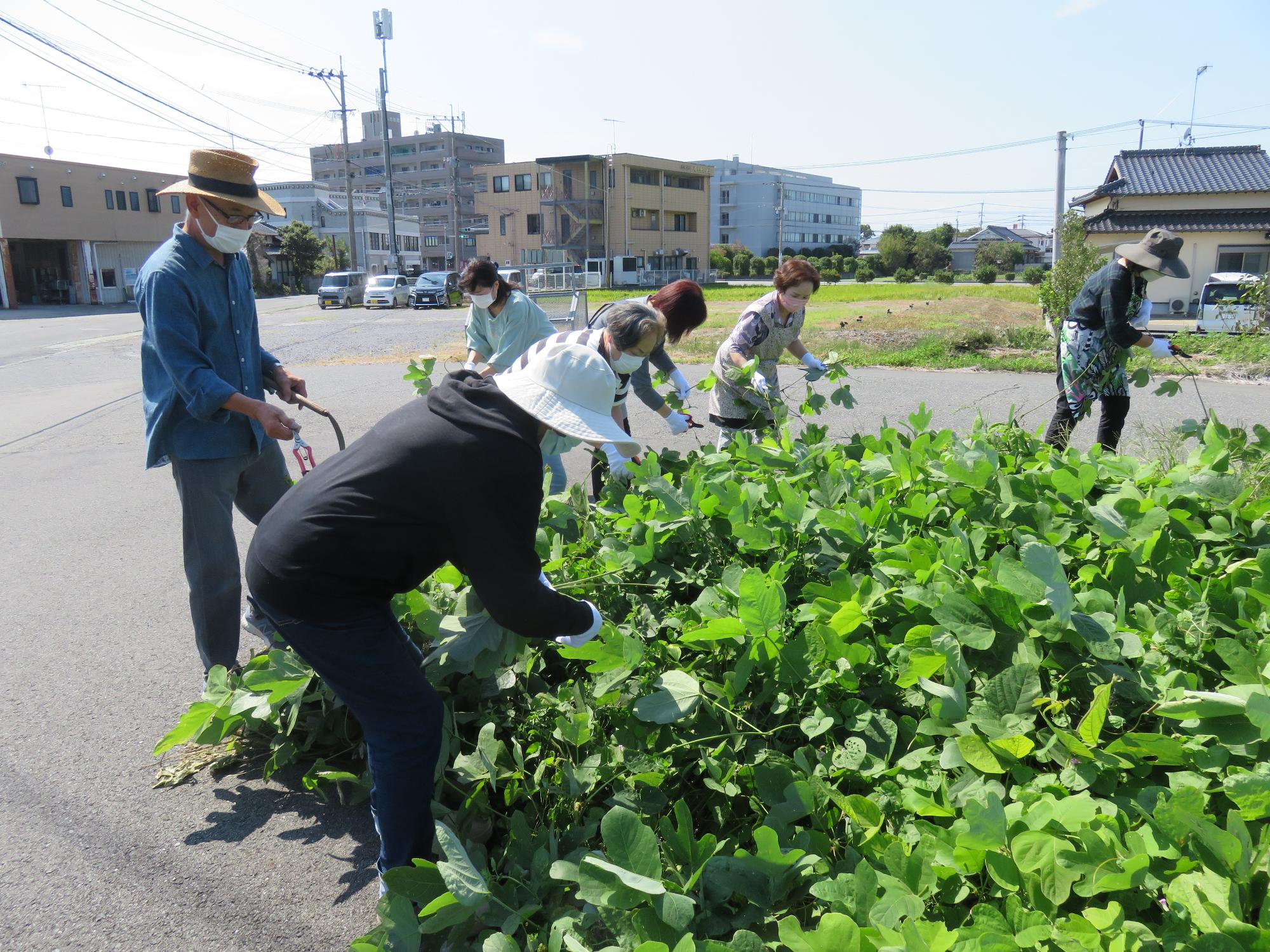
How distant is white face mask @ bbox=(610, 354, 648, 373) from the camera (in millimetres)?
2725

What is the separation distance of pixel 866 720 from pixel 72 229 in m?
55.2

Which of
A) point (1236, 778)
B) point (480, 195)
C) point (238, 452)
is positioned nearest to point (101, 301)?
point (480, 195)

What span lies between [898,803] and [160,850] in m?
2.10

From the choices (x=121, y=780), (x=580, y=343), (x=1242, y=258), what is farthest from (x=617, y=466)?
(x=1242, y=258)

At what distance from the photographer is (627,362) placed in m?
2.87

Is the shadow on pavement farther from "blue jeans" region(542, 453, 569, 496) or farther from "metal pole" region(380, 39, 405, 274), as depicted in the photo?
"metal pole" region(380, 39, 405, 274)

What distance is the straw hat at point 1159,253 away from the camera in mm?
5094

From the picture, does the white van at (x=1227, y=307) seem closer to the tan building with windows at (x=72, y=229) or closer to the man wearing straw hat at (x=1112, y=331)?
the man wearing straw hat at (x=1112, y=331)

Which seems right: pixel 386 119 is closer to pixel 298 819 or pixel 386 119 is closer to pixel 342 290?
pixel 342 290

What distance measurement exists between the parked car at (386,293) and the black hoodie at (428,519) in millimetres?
36723

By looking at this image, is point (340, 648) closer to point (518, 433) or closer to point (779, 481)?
point (518, 433)

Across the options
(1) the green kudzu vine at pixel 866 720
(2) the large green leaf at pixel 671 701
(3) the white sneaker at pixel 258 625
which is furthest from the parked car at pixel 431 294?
(2) the large green leaf at pixel 671 701

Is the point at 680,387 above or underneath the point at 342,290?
underneath

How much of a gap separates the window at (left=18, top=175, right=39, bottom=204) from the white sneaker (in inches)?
2011
